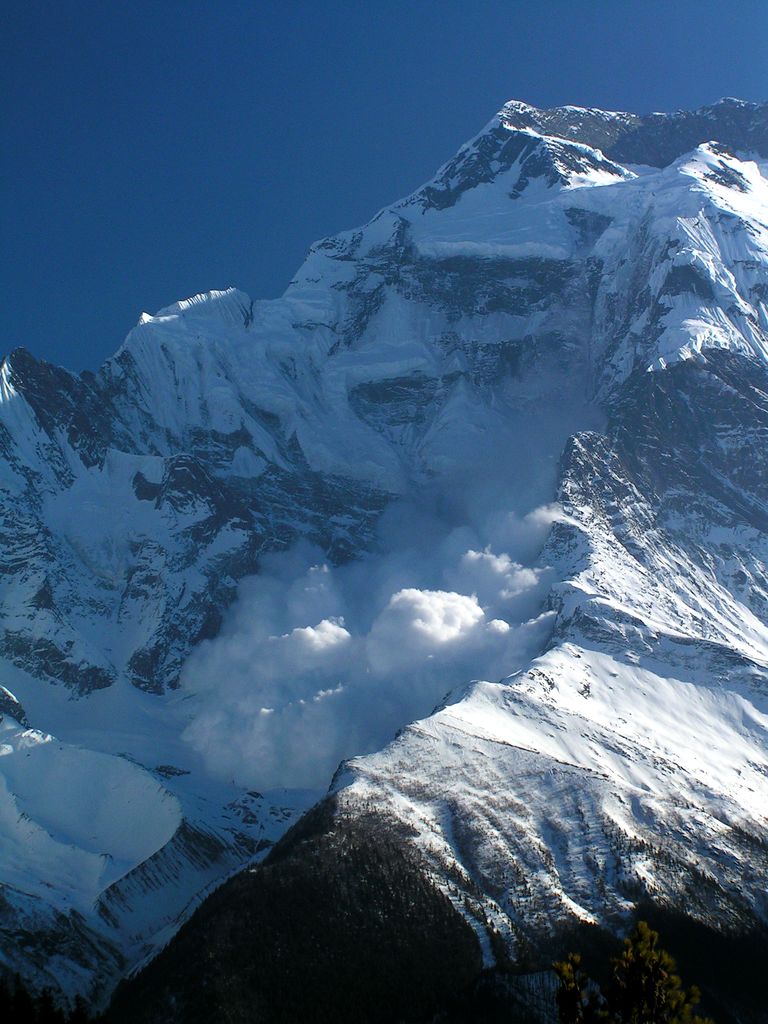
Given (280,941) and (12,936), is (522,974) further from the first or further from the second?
(12,936)

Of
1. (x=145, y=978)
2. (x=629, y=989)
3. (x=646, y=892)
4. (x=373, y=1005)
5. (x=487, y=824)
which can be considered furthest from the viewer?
(x=487, y=824)

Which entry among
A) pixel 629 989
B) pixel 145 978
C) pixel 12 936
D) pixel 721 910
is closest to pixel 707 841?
pixel 721 910

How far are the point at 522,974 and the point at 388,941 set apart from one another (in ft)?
51.2

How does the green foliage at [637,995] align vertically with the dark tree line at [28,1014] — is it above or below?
below

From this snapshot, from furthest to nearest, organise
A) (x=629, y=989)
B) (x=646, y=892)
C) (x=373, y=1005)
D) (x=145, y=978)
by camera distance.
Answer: (x=646, y=892) → (x=145, y=978) → (x=373, y=1005) → (x=629, y=989)

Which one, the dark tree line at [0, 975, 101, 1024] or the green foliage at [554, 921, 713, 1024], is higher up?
the dark tree line at [0, 975, 101, 1024]

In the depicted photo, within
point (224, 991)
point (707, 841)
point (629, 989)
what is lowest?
point (629, 989)

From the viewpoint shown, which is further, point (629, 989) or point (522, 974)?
point (522, 974)

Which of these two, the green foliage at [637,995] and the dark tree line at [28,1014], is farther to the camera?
the dark tree line at [28,1014]

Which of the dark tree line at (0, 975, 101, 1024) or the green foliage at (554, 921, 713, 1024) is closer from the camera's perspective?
the green foliage at (554, 921, 713, 1024)

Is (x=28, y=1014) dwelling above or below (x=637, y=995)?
above

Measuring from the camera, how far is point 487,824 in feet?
630

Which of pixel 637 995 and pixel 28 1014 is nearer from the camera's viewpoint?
pixel 637 995

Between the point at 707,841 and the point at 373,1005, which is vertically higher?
the point at 707,841
